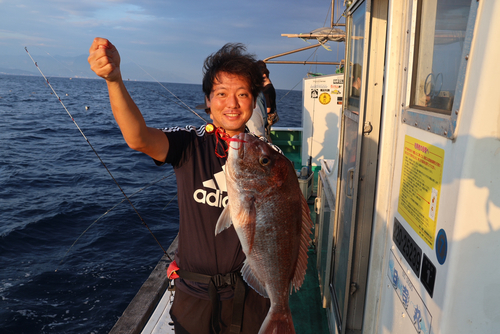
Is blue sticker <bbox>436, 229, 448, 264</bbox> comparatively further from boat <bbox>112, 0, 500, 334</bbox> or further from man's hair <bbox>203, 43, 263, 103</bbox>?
man's hair <bbox>203, 43, 263, 103</bbox>

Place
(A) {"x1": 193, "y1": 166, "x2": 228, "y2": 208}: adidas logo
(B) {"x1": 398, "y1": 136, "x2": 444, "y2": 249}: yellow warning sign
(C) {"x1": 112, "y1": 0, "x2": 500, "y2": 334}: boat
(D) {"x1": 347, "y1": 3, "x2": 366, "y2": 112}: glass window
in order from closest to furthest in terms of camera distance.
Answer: (C) {"x1": 112, "y1": 0, "x2": 500, "y2": 334}: boat < (B) {"x1": 398, "y1": 136, "x2": 444, "y2": 249}: yellow warning sign < (A) {"x1": 193, "y1": 166, "x2": 228, "y2": 208}: adidas logo < (D) {"x1": 347, "y1": 3, "x2": 366, "y2": 112}: glass window

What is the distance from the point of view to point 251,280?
82.1 inches

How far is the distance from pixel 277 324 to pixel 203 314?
0.50 meters

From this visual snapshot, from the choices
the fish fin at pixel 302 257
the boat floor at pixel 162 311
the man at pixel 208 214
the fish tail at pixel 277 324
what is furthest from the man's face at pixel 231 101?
the boat floor at pixel 162 311

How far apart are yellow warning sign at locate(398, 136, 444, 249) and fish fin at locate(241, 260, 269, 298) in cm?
95

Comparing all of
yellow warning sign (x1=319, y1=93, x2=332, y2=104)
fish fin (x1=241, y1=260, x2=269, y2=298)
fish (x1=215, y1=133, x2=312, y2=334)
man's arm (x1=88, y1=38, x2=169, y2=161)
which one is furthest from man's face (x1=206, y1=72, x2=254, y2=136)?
yellow warning sign (x1=319, y1=93, x2=332, y2=104)

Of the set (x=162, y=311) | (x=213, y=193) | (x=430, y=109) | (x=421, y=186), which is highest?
(x=430, y=109)

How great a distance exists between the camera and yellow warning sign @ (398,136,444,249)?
5.24 ft

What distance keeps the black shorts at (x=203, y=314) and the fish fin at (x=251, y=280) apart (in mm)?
154

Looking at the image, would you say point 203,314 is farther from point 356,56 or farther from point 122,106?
point 356,56

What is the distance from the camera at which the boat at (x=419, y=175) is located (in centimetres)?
128

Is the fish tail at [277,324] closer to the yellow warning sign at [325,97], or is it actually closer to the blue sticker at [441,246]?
the blue sticker at [441,246]

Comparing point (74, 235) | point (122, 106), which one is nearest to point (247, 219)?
point (122, 106)

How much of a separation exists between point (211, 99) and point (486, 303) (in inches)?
72.2
